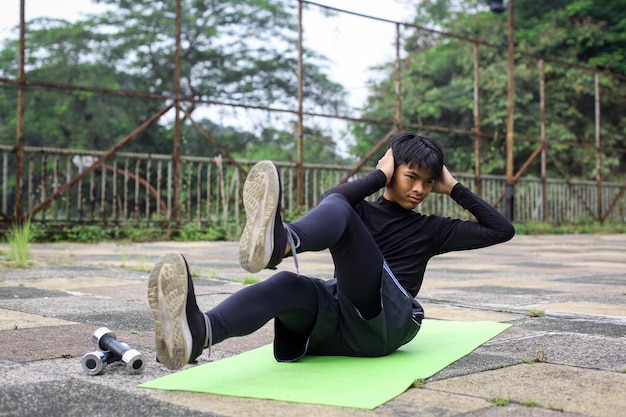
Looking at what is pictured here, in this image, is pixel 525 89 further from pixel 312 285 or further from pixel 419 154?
pixel 312 285

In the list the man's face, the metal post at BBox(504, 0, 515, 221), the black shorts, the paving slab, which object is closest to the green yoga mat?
the black shorts

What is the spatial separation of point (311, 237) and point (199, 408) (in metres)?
0.54

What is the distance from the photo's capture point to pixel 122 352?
85.0 inches

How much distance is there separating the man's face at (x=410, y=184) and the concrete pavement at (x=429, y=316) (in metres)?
0.52

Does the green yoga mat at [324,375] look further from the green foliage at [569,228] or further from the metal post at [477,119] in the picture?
the green foliage at [569,228]

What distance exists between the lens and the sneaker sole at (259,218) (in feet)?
6.51

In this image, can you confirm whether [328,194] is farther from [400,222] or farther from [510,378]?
[510,378]

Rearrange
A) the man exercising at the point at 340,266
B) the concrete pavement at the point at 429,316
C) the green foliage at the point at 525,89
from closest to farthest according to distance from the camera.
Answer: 1. the concrete pavement at the point at 429,316
2. the man exercising at the point at 340,266
3. the green foliage at the point at 525,89

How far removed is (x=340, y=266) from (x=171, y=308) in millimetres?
575

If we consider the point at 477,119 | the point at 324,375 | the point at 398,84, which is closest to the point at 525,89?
the point at 477,119

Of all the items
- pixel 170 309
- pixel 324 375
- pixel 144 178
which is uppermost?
pixel 144 178

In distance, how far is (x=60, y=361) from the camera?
7.62 ft

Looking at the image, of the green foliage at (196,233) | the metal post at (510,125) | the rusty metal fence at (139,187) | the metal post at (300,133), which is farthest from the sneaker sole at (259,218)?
the metal post at (510,125)

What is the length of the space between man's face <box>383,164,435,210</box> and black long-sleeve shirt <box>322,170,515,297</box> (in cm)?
5
